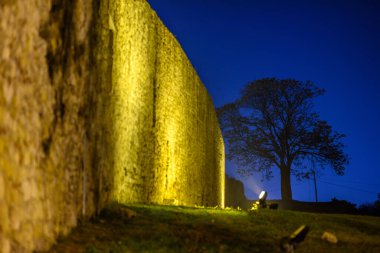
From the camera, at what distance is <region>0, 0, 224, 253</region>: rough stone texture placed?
151 inches

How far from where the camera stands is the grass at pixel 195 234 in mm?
4945

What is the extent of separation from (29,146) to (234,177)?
Answer: 93.0ft

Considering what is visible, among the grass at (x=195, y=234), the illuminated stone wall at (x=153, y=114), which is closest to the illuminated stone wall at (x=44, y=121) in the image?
the grass at (x=195, y=234)

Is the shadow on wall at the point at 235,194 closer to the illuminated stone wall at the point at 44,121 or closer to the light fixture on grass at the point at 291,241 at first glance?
the light fixture on grass at the point at 291,241

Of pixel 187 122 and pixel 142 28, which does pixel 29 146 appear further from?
pixel 187 122

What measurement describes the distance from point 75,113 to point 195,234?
212cm

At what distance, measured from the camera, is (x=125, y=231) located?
5.59m

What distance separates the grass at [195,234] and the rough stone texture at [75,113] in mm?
269

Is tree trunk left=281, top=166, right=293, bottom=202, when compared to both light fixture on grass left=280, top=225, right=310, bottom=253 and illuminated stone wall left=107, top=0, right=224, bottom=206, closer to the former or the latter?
illuminated stone wall left=107, top=0, right=224, bottom=206

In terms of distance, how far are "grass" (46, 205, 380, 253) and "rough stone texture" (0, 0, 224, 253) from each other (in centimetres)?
27

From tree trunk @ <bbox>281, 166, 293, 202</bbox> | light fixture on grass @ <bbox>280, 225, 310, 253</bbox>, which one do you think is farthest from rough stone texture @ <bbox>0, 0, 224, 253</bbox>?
tree trunk @ <bbox>281, 166, 293, 202</bbox>

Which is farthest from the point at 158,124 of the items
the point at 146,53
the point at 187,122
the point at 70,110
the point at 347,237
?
the point at 70,110

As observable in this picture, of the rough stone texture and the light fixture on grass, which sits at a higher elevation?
the rough stone texture

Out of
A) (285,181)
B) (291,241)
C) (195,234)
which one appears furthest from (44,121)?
(285,181)
